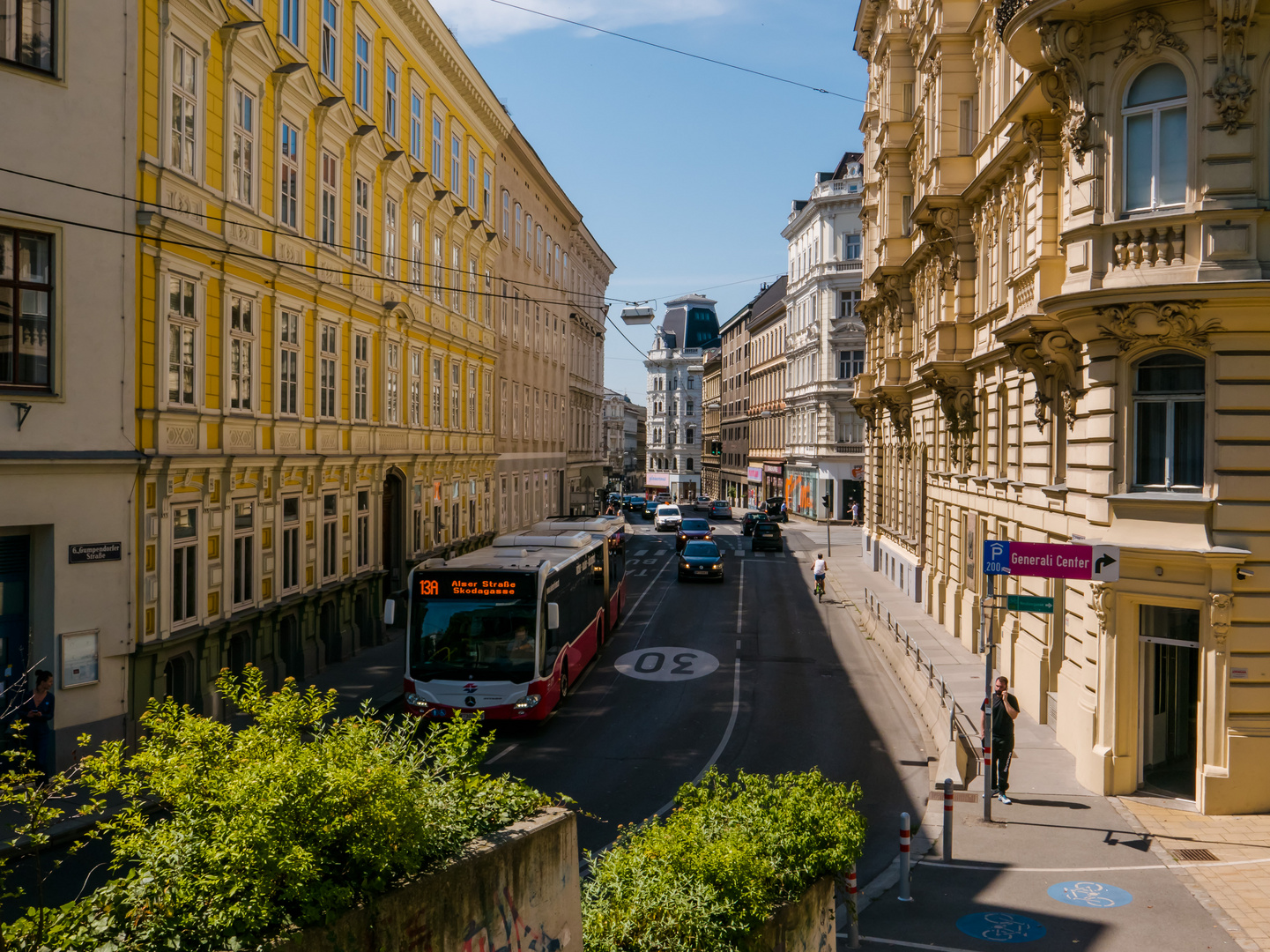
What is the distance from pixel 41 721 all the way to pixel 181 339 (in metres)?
6.69

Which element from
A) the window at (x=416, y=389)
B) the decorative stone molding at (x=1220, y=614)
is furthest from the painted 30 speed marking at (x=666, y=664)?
the decorative stone molding at (x=1220, y=614)

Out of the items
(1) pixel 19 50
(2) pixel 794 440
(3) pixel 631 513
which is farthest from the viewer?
(3) pixel 631 513

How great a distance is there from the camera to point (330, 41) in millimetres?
23859

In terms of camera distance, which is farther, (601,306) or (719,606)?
(601,306)

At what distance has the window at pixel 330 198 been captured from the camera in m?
23.6

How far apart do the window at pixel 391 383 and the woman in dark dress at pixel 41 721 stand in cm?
1497

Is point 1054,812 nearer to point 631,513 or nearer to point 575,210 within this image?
point 575,210

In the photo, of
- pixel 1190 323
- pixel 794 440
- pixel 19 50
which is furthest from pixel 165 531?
pixel 794 440

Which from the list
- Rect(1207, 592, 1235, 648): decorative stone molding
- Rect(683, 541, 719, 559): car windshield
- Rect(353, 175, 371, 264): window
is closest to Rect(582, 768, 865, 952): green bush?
Rect(1207, 592, 1235, 648): decorative stone molding

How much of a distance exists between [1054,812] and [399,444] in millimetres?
20631

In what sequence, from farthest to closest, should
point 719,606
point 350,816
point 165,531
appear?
point 719,606
point 165,531
point 350,816

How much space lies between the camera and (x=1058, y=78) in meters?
15.0

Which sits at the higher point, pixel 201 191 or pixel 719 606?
pixel 201 191

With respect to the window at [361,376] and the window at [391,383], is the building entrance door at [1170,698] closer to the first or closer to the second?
the window at [361,376]
